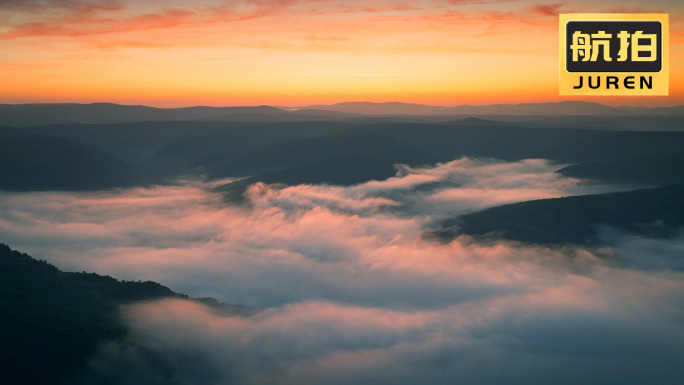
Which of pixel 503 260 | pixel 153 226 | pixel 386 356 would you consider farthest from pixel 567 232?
pixel 153 226

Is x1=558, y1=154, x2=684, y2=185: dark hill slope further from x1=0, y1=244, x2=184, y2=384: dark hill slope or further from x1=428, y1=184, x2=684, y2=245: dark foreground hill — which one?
x1=0, y1=244, x2=184, y2=384: dark hill slope

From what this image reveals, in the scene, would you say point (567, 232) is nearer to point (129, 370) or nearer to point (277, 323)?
point (277, 323)

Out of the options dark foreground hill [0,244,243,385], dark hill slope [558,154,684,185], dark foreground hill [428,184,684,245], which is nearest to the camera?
dark foreground hill [0,244,243,385]

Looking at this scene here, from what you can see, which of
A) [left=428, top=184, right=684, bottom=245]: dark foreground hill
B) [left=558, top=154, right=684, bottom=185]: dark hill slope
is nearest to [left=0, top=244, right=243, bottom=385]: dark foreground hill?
[left=428, top=184, right=684, bottom=245]: dark foreground hill

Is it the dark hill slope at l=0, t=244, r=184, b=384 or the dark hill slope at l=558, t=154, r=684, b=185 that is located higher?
the dark hill slope at l=558, t=154, r=684, b=185

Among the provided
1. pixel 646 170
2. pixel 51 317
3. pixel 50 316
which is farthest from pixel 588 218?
pixel 50 316

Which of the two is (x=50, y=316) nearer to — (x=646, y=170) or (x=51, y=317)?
(x=51, y=317)

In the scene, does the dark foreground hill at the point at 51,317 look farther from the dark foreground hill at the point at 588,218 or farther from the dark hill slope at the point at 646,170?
the dark hill slope at the point at 646,170

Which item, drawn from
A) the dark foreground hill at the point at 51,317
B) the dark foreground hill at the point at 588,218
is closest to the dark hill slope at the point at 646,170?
the dark foreground hill at the point at 588,218
